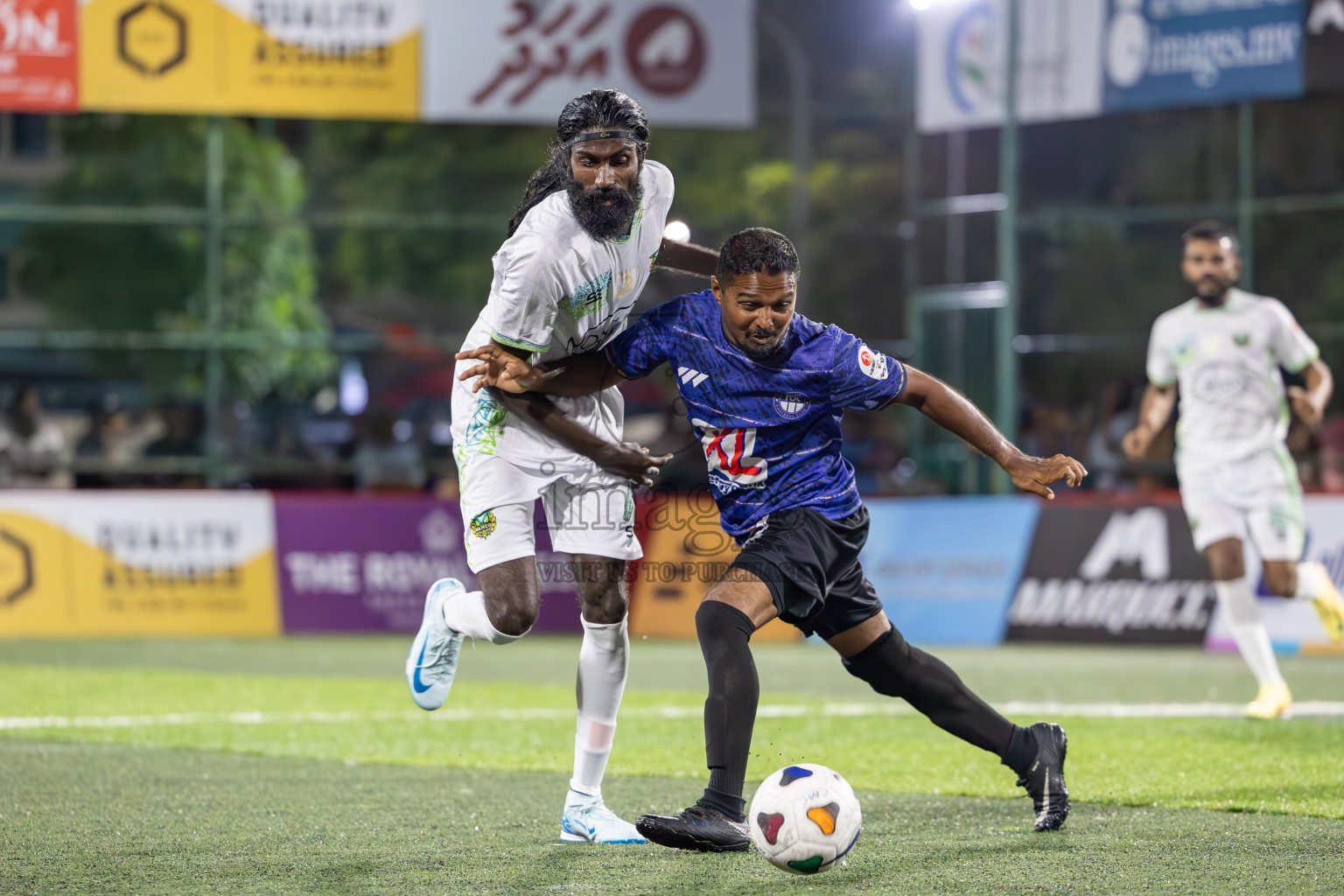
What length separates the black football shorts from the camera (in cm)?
A: 526

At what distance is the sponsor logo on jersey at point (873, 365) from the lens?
17.5 feet

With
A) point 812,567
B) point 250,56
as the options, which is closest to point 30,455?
point 250,56

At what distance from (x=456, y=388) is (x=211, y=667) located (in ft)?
23.1

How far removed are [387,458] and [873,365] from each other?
46.1ft

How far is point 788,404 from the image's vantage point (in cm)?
536

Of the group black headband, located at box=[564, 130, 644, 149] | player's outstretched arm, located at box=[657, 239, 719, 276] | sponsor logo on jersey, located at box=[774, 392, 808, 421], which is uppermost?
black headband, located at box=[564, 130, 644, 149]

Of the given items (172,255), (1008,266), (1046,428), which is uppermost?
(172,255)

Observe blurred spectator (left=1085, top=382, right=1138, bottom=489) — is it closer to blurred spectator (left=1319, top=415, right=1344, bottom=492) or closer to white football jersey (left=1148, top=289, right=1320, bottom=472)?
blurred spectator (left=1319, top=415, right=1344, bottom=492)

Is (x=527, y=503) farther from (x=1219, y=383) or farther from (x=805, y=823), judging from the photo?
(x=1219, y=383)

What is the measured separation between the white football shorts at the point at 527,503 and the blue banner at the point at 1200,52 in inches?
462

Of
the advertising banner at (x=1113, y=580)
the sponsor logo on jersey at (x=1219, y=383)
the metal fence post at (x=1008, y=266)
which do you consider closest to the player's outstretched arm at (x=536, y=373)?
the sponsor logo on jersey at (x=1219, y=383)

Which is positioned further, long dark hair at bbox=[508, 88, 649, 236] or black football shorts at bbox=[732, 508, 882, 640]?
long dark hair at bbox=[508, 88, 649, 236]

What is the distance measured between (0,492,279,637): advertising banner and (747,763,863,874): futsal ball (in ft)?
34.9

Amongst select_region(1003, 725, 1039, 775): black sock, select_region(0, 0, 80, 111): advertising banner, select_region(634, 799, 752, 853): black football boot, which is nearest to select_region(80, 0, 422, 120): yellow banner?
select_region(0, 0, 80, 111): advertising banner
